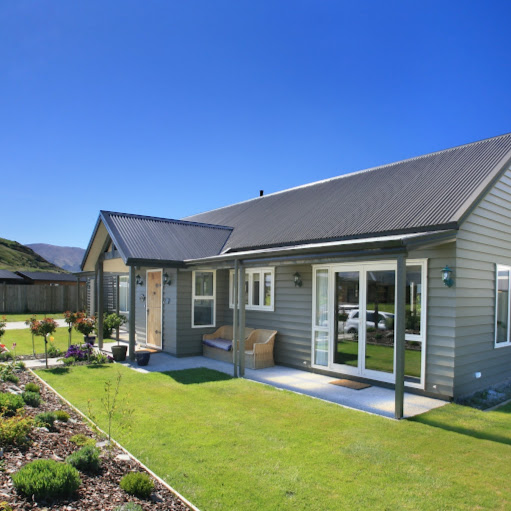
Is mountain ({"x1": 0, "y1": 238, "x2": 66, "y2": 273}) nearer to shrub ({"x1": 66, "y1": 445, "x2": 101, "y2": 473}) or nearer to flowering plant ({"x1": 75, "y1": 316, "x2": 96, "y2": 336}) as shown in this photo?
flowering plant ({"x1": 75, "y1": 316, "x2": 96, "y2": 336})

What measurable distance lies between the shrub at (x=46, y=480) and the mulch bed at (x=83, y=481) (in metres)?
0.06

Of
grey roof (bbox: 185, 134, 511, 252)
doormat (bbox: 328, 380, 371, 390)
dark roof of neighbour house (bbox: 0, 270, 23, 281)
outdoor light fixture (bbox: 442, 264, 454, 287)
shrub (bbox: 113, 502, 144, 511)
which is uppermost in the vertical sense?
grey roof (bbox: 185, 134, 511, 252)

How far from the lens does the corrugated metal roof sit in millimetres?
10517

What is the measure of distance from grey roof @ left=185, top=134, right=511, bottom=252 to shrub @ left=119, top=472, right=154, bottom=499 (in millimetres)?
5906

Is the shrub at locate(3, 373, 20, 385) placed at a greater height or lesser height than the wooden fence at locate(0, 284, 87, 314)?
greater

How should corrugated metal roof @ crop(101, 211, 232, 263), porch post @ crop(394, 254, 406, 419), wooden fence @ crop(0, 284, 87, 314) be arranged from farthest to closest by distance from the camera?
wooden fence @ crop(0, 284, 87, 314) → corrugated metal roof @ crop(101, 211, 232, 263) → porch post @ crop(394, 254, 406, 419)

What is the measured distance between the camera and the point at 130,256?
999cm

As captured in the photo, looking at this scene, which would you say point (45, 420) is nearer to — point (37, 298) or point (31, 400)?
point (31, 400)

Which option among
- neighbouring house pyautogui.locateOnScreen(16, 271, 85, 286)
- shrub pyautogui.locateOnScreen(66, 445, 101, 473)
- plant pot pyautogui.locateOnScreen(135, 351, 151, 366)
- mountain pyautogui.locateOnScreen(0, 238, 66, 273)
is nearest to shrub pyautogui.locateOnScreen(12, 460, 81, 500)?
shrub pyautogui.locateOnScreen(66, 445, 101, 473)

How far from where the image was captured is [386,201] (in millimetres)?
9023

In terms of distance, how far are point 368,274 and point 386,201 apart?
2.14 meters

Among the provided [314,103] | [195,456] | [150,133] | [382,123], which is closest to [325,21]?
[314,103]

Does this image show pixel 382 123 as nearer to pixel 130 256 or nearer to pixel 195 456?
pixel 130 256

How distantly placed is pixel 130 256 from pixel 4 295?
20.4 m
